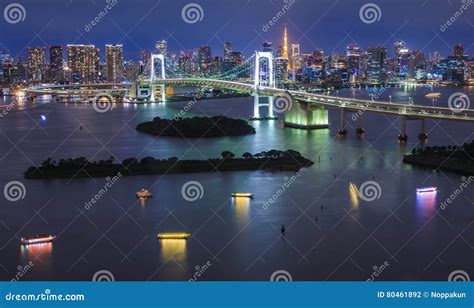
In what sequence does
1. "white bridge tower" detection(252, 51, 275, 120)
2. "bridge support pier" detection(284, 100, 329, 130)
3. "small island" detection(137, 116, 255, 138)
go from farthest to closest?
"white bridge tower" detection(252, 51, 275, 120) < "bridge support pier" detection(284, 100, 329, 130) < "small island" detection(137, 116, 255, 138)

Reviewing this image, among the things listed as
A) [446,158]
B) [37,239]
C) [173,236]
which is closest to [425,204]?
[446,158]

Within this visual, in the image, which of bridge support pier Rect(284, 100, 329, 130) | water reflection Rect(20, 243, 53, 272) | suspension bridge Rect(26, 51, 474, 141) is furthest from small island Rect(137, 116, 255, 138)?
water reflection Rect(20, 243, 53, 272)

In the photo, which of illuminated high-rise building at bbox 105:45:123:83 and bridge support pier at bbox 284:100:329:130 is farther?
illuminated high-rise building at bbox 105:45:123:83

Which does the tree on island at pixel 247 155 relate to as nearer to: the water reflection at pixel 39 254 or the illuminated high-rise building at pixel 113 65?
the water reflection at pixel 39 254

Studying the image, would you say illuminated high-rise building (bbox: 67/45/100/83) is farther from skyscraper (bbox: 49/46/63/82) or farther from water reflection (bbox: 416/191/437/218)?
water reflection (bbox: 416/191/437/218)

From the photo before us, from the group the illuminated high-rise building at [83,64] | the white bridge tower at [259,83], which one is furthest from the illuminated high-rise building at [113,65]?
the white bridge tower at [259,83]

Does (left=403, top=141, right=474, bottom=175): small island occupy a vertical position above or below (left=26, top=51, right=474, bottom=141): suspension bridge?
below
